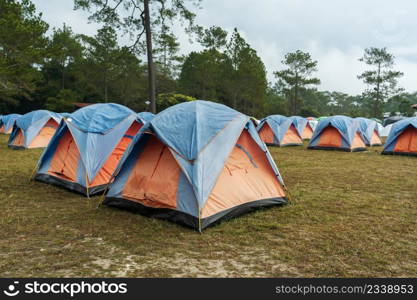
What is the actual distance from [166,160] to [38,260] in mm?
2409

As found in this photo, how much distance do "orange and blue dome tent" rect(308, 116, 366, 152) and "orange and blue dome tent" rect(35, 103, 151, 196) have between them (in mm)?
11682

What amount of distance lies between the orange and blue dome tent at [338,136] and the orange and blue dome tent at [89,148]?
1168 centimetres

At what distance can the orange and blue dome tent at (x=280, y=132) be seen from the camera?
61.9 ft

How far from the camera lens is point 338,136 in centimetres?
1653

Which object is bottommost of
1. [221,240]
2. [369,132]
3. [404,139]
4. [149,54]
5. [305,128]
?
[221,240]

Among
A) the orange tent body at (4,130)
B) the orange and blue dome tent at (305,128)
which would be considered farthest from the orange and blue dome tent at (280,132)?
the orange tent body at (4,130)

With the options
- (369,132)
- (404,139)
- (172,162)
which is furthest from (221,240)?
(369,132)

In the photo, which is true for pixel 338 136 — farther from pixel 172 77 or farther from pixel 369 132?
pixel 172 77

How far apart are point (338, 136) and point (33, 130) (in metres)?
14.6

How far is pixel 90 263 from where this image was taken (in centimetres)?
377

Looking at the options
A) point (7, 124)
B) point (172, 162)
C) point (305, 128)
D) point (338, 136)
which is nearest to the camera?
point (172, 162)

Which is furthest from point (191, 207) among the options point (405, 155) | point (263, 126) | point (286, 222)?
point (263, 126)

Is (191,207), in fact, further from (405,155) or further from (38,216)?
(405,155)

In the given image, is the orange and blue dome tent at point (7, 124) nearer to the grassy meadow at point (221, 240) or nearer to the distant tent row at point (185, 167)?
the grassy meadow at point (221, 240)
